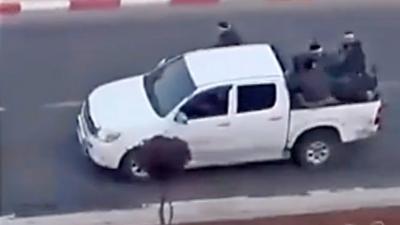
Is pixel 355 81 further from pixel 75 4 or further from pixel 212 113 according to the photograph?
pixel 75 4

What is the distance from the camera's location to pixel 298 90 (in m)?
8.30

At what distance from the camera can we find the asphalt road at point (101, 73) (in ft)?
26.7

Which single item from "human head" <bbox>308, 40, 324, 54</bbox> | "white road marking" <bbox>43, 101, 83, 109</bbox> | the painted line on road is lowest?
"white road marking" <bbox>43, 101, 83, 109</bbox>

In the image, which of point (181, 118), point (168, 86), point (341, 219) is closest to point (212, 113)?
point (181, 118)

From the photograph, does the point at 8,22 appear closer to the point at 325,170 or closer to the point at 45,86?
the point at 45,86

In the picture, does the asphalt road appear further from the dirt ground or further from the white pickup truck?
the dirt ground

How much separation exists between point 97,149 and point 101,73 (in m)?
0.44

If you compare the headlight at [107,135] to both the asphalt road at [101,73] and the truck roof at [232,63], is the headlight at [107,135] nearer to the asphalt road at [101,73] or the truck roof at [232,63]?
the asphalt road at [101,73]

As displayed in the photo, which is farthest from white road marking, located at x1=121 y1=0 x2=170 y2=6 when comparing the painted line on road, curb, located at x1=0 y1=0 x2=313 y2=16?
the painted line on road

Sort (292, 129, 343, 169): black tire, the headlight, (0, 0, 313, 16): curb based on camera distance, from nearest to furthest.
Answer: (0, 0, 313, 16): curb < the headlight < (292, 129, 343, 169): black tire

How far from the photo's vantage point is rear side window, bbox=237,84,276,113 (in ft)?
27.2

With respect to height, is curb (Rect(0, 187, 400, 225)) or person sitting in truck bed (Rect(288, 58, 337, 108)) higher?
person sitting in truck bed (Rect(288, 58, 337, 108))

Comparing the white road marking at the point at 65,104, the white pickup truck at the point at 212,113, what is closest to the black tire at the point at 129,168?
the white pickup truck at the point at 212,113

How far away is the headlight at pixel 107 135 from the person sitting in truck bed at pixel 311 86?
1.01m
